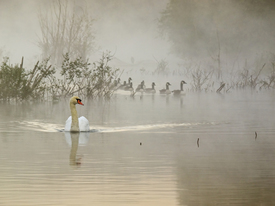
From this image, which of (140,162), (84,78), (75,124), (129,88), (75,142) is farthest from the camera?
(129,88)

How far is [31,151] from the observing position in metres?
8.49

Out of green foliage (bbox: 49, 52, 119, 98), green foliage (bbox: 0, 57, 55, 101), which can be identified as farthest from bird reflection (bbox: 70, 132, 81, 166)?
green foliage (bbox: 49, 52, 119, 98)

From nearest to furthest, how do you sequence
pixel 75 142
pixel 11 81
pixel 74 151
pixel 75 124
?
pixel 74 151
pixel 75 142
pixel 75 124
pixel 11 81

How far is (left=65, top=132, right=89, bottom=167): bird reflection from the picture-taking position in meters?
7.62

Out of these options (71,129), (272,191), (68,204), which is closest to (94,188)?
(68,204)

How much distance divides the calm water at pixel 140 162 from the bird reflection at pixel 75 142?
0.04 feet

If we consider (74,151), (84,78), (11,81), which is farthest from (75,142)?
(84,78)

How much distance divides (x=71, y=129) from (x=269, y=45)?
32455 mm

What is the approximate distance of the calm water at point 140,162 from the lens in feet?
18.8

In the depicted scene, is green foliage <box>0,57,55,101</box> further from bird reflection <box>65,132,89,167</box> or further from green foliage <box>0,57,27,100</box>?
bird reflection <box>65,132,89,167</box>

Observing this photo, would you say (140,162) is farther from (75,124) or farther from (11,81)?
(11,81)

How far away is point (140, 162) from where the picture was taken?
24.9 feet

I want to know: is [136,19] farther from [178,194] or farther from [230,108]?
[178,194]

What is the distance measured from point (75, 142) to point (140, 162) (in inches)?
86.9
